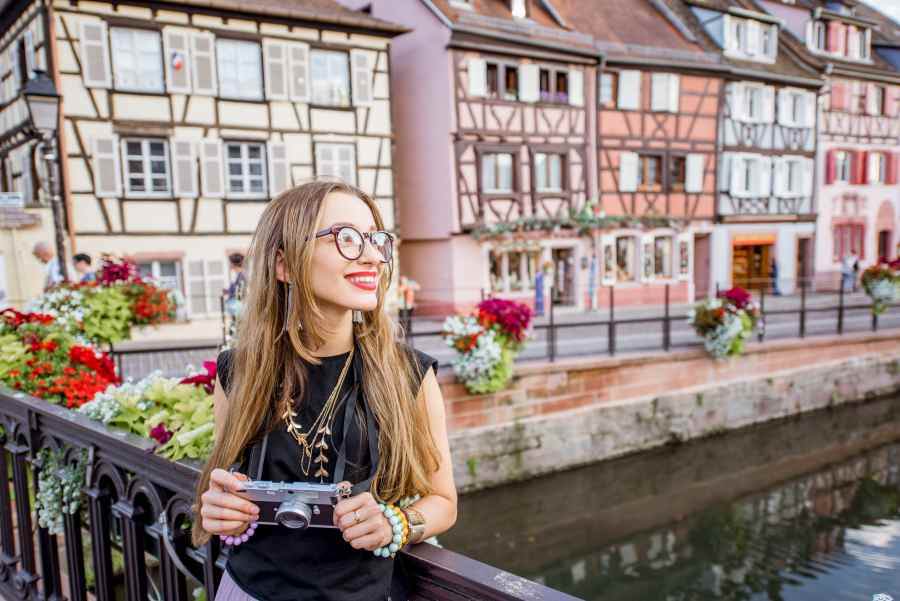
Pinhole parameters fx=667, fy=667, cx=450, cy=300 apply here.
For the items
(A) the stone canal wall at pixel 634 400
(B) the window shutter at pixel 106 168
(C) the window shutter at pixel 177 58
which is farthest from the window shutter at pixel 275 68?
(A) the stone canal wall at pixel 634 400

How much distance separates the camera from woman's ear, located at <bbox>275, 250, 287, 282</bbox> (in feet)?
4.97

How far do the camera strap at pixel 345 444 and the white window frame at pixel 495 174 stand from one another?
15859 millimetres

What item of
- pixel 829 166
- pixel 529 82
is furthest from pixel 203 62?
pixel 829 166

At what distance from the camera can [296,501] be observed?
3.94 ft

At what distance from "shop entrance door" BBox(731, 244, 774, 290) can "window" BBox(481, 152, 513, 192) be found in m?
9.58

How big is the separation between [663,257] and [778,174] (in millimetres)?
5781

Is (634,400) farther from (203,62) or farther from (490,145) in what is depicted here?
(203,62)

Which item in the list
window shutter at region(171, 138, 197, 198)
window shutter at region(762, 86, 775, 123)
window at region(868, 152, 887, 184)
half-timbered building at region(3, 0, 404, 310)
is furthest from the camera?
window at region(868, 152, 887, 184)

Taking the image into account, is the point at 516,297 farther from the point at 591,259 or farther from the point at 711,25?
the point at 711,25

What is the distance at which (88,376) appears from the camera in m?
3.36

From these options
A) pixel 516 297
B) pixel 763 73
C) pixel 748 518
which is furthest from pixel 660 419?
pixel 763 73

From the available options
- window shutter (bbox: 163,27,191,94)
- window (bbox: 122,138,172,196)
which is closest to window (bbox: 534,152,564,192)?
window shutter (bbox: 163,27,191,94)

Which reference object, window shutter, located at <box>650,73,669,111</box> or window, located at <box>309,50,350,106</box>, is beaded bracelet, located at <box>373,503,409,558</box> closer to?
window, located at <box>309,50,350,106</box>

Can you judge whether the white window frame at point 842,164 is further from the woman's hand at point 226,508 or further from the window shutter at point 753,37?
the woman's hand at point 226,508
